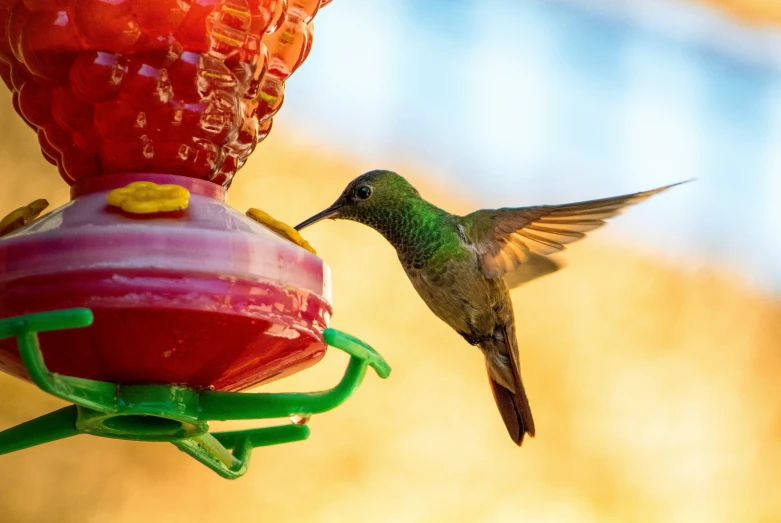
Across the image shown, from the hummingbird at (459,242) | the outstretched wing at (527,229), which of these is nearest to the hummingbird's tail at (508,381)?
the hummingbird at (459,242)

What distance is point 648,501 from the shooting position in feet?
13.3

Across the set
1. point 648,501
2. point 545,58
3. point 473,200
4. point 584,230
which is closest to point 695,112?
point 545,58

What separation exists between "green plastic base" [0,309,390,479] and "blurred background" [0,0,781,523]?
1796 millimetres

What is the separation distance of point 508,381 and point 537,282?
1570 mm

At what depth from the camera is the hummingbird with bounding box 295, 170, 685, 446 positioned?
87.7 inches

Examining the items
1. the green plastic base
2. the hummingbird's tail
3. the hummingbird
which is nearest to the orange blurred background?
the hummingbird's tail

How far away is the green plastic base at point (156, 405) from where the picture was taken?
44.9 inches

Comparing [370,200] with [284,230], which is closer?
[284,230]

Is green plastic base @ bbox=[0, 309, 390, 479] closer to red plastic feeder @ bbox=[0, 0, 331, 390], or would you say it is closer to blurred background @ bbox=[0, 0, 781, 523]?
red plastic feeder @ bbox=[0, 0, 331, 390]

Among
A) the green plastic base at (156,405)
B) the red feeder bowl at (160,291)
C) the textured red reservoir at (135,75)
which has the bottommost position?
the green plastic base at (156,405)

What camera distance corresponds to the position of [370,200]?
7.45ft

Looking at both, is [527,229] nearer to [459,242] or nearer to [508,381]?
[459,242]

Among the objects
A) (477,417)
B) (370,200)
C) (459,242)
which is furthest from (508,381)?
(477,417)

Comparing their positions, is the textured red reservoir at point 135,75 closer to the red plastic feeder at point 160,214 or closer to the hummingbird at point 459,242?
the red plastic feeder at point 160,214
